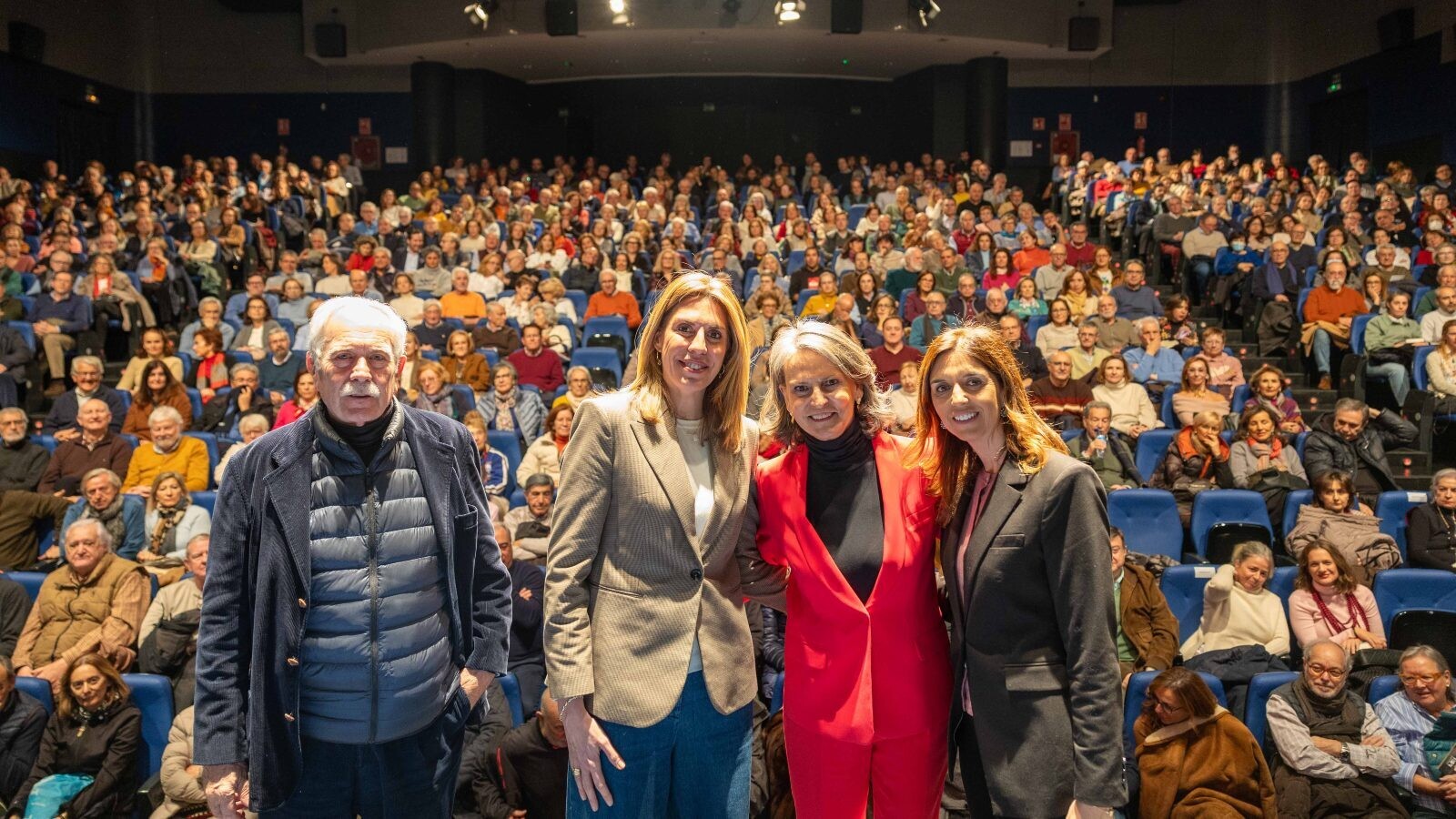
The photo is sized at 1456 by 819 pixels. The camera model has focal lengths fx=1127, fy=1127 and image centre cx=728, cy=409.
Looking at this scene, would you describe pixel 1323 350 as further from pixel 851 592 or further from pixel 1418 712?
pixel 851 592

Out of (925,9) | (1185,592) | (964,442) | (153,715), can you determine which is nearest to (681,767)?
(964,442)

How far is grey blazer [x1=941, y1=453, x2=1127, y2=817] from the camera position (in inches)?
65.4

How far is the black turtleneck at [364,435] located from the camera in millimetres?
1814

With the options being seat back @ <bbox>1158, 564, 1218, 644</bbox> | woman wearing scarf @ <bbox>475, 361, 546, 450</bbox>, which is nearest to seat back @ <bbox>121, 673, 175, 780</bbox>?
woman wearing scarf @ <bbox>475, 361, 546, 450</bbox>

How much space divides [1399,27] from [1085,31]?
10.8 feet

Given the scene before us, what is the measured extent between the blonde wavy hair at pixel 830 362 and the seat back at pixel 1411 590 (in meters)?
3.40

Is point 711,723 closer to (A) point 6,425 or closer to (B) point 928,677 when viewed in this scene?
(B) point 928,677

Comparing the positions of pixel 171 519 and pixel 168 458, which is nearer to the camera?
pixel 171 519

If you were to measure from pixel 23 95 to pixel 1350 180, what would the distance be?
13510 mm

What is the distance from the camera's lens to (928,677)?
72.1 inches

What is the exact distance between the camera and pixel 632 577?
1779 millimetres

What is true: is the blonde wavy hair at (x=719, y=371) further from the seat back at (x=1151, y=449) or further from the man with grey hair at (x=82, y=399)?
the man with grey hair at (x=82, y=399)

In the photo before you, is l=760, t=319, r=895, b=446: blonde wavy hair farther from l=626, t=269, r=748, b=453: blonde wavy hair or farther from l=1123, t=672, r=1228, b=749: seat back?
l=1123, t=672, r=1228, b=749: seat back

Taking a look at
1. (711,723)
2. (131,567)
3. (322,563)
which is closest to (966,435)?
(711,723)
